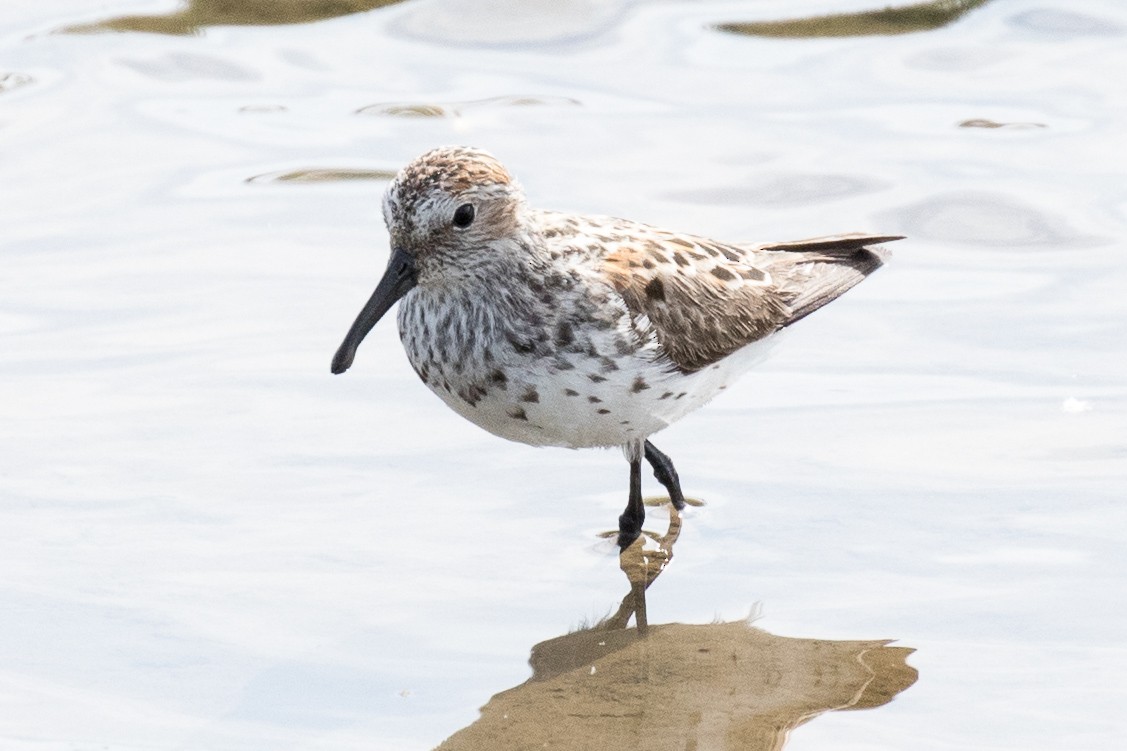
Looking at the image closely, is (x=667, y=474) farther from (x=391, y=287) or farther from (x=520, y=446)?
(x=391, y=287)

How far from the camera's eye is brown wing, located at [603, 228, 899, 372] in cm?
750

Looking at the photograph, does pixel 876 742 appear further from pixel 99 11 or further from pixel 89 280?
pixel 99 11

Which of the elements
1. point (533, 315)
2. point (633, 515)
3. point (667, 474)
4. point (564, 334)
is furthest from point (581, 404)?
point (667, 474)

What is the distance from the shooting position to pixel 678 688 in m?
6.45

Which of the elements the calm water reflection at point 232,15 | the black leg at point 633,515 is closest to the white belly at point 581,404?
the black leg at point 633,515

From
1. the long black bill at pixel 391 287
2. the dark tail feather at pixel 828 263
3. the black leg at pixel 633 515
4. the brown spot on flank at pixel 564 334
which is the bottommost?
the black leg at pixel 633 515

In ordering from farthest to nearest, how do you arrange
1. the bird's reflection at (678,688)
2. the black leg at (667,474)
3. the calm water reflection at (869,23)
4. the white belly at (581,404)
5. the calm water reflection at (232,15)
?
the calm water reflection at (869,23) → the calm water reflection at (232,15) → the black leg at (667,474) → the white belly at (581,404) → the bird's reflection at (678,688)

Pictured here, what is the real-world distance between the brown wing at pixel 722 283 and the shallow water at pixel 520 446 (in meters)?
0.45

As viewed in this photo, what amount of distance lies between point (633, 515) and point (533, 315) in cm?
120

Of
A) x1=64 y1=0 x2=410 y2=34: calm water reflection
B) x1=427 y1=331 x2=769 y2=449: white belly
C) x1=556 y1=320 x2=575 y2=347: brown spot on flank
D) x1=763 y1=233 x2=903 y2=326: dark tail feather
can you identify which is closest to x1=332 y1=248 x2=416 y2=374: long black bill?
x1=427 y1=331 x2=769 y2=449: white belly

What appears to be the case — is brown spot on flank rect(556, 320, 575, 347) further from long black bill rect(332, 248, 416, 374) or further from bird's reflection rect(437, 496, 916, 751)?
bird's reflection rect(437, 496, 916, 751)

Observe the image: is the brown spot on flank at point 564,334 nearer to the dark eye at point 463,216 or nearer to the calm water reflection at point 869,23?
the dark eye at point 463,216

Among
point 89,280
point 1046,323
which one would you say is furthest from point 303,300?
point 1046,323

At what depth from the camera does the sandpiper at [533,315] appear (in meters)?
6.96
